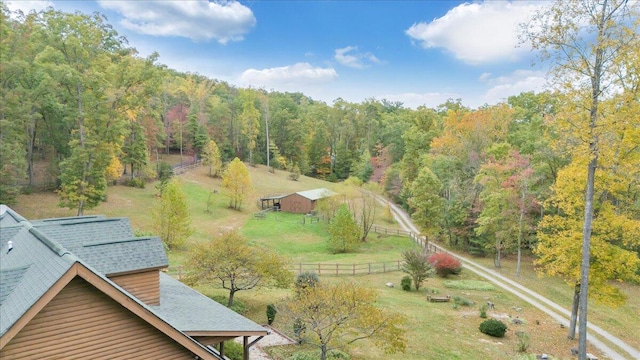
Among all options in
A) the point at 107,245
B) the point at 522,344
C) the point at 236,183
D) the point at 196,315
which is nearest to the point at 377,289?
the point at 522,344

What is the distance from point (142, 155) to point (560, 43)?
4807 centimetres

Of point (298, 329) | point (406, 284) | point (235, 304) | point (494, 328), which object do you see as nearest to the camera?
point (298, 329)

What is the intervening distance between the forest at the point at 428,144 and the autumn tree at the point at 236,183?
10.4m

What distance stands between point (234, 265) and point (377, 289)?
464 inches

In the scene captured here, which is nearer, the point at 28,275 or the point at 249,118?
the point at 28,275

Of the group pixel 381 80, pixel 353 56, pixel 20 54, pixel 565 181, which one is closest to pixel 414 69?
pixel 381 80

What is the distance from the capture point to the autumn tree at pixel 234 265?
18688 mm

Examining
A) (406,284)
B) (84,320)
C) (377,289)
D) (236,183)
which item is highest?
(236,183)

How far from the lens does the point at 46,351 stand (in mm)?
7914

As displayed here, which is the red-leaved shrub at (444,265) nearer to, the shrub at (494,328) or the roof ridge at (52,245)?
the shrub at (494,328)

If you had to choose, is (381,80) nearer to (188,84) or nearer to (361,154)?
(361,154)

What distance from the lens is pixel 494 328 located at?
63.6 ft

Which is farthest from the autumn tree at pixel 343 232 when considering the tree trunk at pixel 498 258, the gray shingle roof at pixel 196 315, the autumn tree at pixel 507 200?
the gray shingle roof at pixel 196 315

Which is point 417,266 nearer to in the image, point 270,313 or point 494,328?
point 494,328
